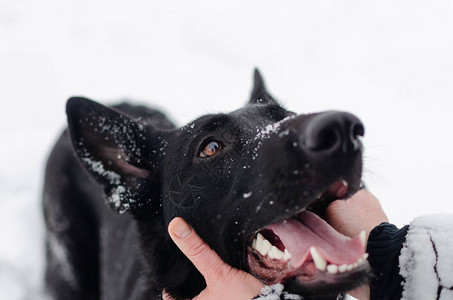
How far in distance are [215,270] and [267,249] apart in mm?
317

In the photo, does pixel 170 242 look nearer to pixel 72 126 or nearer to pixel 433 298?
pixel 72 126

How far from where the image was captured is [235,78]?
19.5 feet

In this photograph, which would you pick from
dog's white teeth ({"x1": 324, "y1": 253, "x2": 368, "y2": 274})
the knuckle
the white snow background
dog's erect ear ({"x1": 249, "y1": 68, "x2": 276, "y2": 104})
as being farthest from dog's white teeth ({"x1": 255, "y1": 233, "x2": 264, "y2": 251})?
the white snow background

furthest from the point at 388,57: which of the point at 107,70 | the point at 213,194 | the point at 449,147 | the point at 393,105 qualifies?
the point at 213,194

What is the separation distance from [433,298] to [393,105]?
376 cm

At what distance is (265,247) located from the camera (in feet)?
6.64

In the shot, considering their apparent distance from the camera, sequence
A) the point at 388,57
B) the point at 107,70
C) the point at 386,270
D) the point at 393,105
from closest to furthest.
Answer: the point at 386,270 → the point at 393,105 → the point at 388,57 → the point at 107,70

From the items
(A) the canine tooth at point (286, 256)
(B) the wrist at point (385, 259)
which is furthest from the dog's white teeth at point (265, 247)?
(B) the wrist at point (385, 259)

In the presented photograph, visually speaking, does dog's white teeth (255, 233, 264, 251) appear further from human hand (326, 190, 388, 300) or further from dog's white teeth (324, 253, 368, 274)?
human hand (326, 190, 388, 300)

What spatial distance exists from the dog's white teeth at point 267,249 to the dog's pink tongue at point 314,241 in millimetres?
38

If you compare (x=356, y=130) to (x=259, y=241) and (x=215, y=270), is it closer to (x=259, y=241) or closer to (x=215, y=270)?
(x=259, y=241)

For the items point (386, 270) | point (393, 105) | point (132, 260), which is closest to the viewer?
point (386, 270)

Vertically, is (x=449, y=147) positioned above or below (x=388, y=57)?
below

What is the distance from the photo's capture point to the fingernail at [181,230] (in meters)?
2.10
